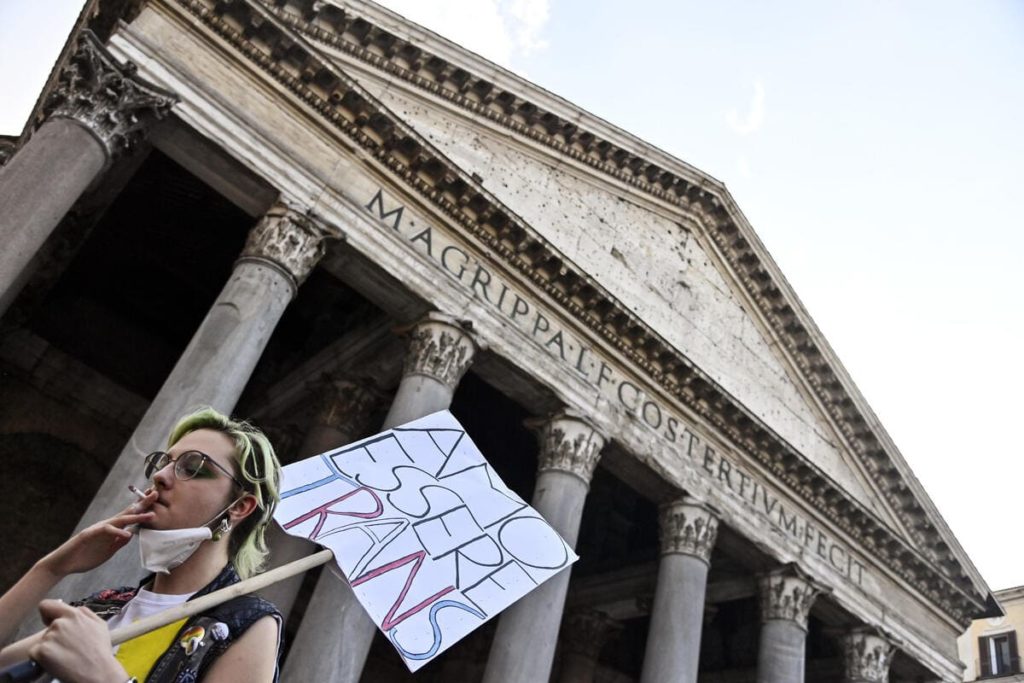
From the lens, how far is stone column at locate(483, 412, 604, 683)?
Result: 309 inches

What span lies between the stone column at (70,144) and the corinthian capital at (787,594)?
9620 millimetres

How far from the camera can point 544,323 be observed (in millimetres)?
9766

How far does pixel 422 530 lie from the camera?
2672mm

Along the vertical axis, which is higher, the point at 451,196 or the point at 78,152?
the point at 451,196

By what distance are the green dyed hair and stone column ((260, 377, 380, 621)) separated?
750cm

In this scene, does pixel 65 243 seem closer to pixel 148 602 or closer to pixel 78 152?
pixel 78 152

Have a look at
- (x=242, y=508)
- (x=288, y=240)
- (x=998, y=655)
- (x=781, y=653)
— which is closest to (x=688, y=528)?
(x=781, y=653)

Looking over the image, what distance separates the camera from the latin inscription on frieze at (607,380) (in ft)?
29.2

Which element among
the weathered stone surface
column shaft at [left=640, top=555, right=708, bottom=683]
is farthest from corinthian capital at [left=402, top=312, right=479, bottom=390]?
column shaft at [left=640, top=555, right=708, bottom=683]

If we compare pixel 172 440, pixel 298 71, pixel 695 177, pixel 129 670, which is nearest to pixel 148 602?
pixel 129 670

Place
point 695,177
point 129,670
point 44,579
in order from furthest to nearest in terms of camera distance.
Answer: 1. point 695,177
2. point 44,579
3. point 129,670

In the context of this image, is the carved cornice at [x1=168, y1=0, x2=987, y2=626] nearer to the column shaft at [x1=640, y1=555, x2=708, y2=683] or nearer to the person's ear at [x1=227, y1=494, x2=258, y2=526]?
the column shaft at [x1=640, y1=555, x2=708, y2=683]

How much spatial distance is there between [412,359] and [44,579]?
21.9 feet

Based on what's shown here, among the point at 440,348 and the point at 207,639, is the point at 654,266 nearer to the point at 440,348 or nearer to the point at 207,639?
the point at 440,348
